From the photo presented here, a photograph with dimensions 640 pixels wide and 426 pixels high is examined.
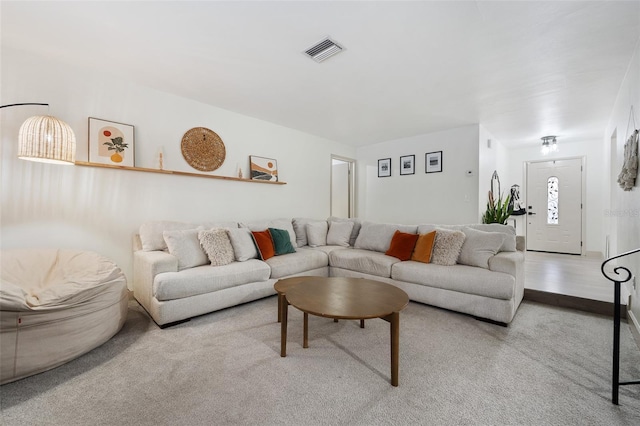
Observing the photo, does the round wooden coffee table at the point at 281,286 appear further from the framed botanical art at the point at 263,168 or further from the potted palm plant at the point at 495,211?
the potted palm plant at the point at 495,211

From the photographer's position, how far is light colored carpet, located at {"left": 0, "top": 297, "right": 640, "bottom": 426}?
1396mm

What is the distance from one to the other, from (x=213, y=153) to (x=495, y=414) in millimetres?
3784

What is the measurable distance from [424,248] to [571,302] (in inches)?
59.4

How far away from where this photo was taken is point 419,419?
1366mm

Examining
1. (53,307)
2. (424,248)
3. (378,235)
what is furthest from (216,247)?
(424,248)

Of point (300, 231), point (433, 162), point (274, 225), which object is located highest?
point (433, 162)

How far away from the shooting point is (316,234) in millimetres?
4293

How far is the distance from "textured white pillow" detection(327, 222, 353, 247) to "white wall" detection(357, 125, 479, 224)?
60.1 inches

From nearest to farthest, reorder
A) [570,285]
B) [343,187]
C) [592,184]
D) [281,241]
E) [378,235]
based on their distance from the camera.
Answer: [570,285]
[281,241]
[378,235]
[592,184]
[343,187]

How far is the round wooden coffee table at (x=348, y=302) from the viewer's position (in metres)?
1.67

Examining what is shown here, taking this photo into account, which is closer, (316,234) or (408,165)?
(316,234)

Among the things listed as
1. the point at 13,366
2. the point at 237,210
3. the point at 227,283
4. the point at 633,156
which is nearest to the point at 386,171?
the point at 237,210

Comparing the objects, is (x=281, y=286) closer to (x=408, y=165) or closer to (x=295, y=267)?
(x=295, y=267)

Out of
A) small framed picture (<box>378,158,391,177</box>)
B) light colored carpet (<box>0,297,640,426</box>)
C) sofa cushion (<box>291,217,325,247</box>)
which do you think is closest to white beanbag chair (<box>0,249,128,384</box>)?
light colored carpet (<box>0,297,640,426</box>)
